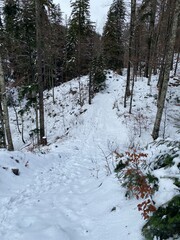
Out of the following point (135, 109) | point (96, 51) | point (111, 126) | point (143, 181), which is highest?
point (96, 51)

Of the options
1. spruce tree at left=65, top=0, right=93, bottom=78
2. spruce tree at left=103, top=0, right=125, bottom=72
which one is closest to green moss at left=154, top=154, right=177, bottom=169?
spruce tree at left=65, top=0, right=93, bottom=78

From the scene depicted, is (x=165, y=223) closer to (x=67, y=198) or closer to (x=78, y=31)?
(x=67, y=198)

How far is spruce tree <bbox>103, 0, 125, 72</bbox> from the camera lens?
2505 centimetres

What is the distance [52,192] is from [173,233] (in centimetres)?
350

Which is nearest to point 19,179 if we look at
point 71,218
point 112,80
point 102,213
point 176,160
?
point 71,218

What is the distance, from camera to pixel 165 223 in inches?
92.7

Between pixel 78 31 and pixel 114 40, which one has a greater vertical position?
pixel 78 31

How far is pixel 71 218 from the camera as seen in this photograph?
3891 mm

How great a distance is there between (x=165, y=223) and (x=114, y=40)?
86.7 feet

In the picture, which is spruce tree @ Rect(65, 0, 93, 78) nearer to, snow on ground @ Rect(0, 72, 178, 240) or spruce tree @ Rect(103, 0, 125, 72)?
spruce tree @ Rect(103, 0, 125, 72)

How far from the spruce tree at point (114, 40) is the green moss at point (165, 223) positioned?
2406cm

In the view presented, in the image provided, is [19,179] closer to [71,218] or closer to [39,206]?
Answer: [39,206]

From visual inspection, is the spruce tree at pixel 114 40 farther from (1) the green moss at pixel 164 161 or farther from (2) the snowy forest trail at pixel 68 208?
(1) the green moss at pixel 164 161

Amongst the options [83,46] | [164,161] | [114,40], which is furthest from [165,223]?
[114,40]
